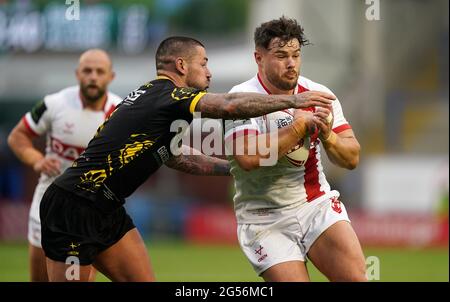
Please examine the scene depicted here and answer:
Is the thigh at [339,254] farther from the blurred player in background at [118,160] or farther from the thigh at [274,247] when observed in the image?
the blurred player in background at [118,160]

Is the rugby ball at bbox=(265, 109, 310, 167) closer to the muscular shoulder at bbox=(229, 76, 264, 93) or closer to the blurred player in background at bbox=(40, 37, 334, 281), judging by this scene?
the muscular shoulder at bbox=(229, 76, 264, 93)

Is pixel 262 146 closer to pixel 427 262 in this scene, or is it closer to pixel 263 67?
pixel 263 67

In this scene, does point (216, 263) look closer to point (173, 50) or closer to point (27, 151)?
point (27, 151)

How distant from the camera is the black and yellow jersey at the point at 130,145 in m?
7.16

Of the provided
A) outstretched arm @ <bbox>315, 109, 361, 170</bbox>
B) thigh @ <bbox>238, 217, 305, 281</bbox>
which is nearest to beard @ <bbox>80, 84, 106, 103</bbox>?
thigh @ <bbox>238, 217, 305, 281</bbox>

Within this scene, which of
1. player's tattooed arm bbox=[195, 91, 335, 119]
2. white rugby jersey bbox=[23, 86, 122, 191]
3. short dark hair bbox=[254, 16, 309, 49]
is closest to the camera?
player's tattooed arm bbox=[195, 91, 335, 119]

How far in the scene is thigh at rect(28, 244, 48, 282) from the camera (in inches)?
379

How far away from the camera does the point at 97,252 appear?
7.44 m

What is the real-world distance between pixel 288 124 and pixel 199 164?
42.6 inches

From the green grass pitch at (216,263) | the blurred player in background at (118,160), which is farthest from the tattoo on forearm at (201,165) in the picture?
the green grass pitch at (216,263)

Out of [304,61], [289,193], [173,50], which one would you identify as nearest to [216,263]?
[304,61]

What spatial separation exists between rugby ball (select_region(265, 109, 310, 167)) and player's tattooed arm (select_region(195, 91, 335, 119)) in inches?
22.2

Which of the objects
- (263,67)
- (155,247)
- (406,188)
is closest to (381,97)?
(406,188)
